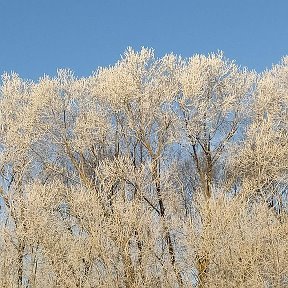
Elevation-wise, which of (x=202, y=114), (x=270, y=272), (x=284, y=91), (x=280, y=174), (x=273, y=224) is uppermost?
(x=284, y=91)

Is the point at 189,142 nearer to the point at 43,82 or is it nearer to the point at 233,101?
the point at 233,101

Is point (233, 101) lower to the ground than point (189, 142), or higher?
higher

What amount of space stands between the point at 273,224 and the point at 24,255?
9.19 meters

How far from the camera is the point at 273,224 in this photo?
923 inches

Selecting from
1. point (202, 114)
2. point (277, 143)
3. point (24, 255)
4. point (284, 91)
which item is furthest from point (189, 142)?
point (24, 255)

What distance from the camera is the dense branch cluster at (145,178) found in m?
21.3

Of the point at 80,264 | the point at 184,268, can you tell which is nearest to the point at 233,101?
the point at 184,268

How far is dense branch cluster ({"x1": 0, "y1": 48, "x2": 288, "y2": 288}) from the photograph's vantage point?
21.3 m

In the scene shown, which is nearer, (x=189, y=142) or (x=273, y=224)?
(x=273, y=224)

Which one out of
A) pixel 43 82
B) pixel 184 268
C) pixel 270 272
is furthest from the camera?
pixel 43 82

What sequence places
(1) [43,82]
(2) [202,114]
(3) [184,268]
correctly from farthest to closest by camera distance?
(1) [43,82] < (2) [202,114] < (3) [184,268]

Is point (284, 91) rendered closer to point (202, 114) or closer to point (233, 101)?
point (233, 101)

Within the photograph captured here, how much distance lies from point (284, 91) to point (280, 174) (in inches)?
191

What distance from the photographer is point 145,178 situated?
24.1 meters
